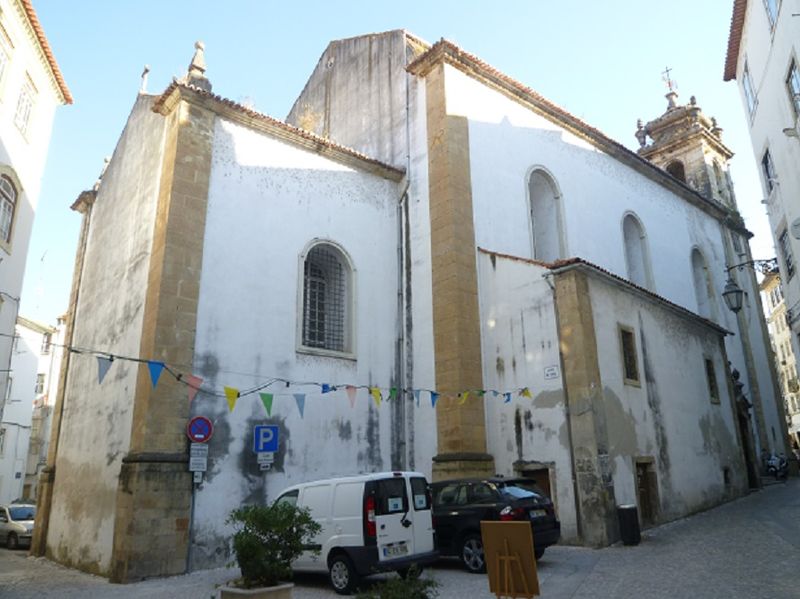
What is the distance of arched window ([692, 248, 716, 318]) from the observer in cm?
2630

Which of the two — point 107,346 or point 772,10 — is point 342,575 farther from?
point 772,10

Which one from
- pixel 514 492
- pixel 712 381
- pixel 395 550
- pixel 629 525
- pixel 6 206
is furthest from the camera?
pixel 712 381

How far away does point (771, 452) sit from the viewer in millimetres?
26750

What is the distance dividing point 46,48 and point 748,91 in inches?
725

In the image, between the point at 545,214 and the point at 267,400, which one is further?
the point at 545,214

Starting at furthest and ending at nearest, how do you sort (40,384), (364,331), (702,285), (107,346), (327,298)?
1. (40,384)
2. (702,285)
3. (327,298)
4. (364,331)
5. (107,346)

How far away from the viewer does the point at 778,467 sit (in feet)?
80.5

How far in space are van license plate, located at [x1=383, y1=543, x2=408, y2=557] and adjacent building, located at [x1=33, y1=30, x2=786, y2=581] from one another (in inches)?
171

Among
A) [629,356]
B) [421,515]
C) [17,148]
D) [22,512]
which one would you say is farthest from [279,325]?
[22,512]

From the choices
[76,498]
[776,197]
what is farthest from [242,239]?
[776,197]

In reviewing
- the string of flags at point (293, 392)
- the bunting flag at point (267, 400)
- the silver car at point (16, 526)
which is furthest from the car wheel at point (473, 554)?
the silver car at point (16, 526)

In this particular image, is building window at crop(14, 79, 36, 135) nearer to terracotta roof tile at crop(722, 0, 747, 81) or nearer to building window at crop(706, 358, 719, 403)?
terracotta roof tile at crop(722, 0, 747, 81)

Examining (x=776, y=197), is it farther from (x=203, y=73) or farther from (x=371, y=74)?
(x=203, y=73)

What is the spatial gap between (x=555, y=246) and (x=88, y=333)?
13087mm
